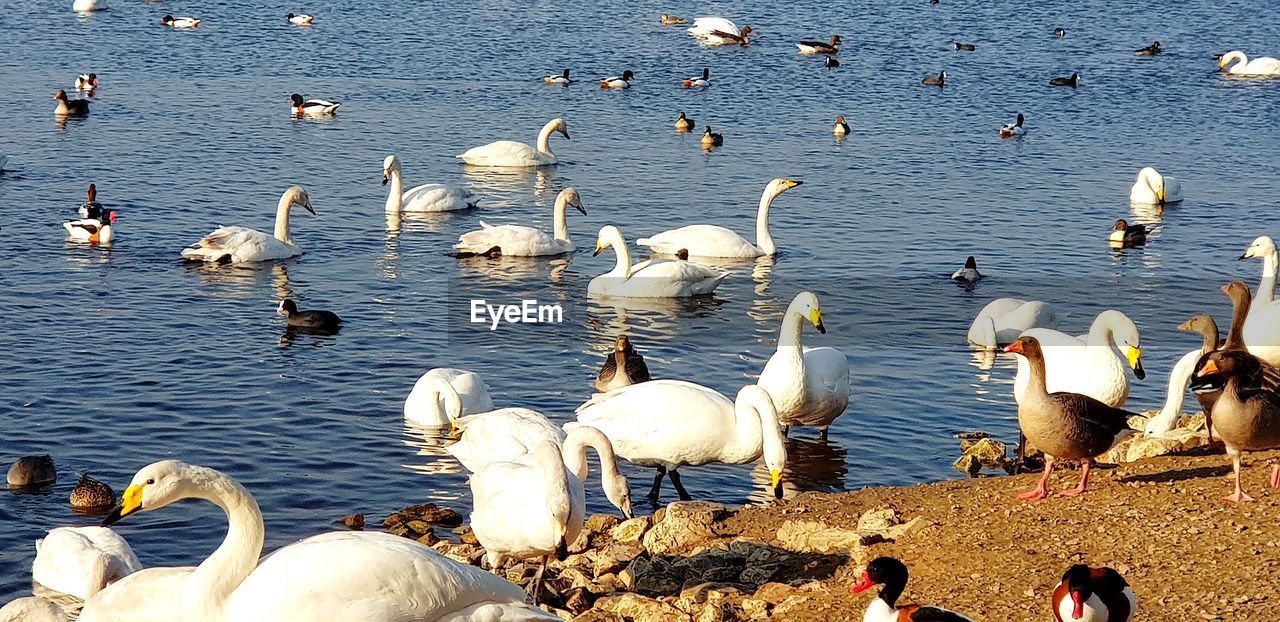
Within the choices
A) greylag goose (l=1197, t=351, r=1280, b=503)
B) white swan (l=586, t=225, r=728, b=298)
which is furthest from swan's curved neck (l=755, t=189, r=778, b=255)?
greylag goose (l=1197, t=351, r=1280, b=503)

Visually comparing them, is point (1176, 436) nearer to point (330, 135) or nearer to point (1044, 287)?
point (1044, 287)

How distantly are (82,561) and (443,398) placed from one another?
4434mm

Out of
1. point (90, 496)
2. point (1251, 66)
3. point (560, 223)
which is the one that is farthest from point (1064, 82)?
point (90, 496)

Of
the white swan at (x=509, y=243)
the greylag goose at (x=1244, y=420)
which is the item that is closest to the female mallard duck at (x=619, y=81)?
the white swan at (x=509, y=243)

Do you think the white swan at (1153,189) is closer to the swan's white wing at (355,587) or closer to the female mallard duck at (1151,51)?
the swan's white wing at (355,587)

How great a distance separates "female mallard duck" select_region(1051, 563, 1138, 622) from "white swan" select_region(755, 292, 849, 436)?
6.38 meters

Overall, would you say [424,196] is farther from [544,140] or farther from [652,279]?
[652,279]

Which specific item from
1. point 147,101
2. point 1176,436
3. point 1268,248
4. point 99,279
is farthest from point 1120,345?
point 147,101

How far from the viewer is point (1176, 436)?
40.6ft

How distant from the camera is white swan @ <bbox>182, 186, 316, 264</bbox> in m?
20.4

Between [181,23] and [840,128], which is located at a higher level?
[181,23]

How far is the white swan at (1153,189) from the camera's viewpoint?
2530 cm

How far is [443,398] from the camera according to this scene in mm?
A: 14297

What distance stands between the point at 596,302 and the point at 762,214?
12.4ft
